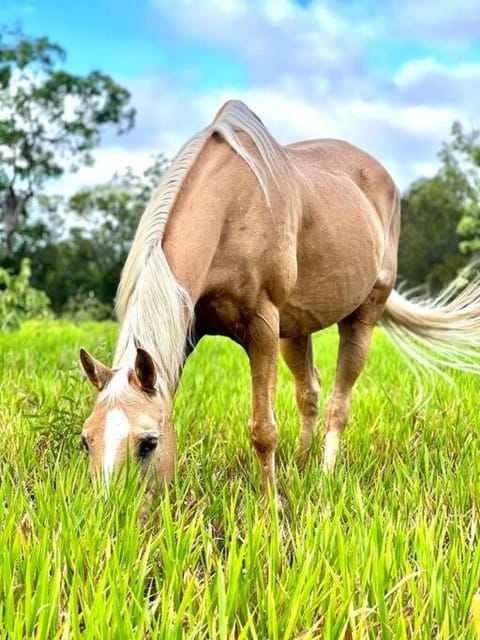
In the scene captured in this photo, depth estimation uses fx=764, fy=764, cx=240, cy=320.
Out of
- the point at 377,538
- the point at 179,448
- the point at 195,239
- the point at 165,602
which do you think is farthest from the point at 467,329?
the point at 165,602

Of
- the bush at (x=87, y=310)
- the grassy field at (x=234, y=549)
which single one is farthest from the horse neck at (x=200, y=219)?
the bush at (x=87, y=310)

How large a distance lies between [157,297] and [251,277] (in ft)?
1.98

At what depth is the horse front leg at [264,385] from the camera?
3.50m

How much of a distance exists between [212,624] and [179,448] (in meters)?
2.04

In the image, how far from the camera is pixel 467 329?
17.0 ft

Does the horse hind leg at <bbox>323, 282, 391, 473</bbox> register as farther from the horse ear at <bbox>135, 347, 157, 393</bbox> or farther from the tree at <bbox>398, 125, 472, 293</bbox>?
the tree at <bbox>398, 125, 472, 293</bbox>

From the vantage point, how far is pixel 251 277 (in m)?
3.36

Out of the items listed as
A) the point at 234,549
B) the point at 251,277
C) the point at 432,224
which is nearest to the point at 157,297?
the point at 251,277

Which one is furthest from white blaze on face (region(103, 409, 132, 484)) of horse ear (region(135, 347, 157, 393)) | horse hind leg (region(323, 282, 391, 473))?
horse hind leg (region(323, 282, 391, 473))

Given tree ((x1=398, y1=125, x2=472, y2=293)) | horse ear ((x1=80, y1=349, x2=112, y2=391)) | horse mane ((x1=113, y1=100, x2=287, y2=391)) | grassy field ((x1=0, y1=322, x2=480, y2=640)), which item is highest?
tree ((x1=398, y1=125, x2=472, y2=293))

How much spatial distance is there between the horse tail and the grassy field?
0.98m

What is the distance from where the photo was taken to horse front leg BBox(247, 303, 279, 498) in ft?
11.5

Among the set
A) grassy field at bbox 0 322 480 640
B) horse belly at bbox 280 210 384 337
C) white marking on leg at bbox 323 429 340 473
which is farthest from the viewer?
white marking on leg at bbox 323 429 340 473

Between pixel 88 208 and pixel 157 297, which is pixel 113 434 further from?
pixel 88 208
